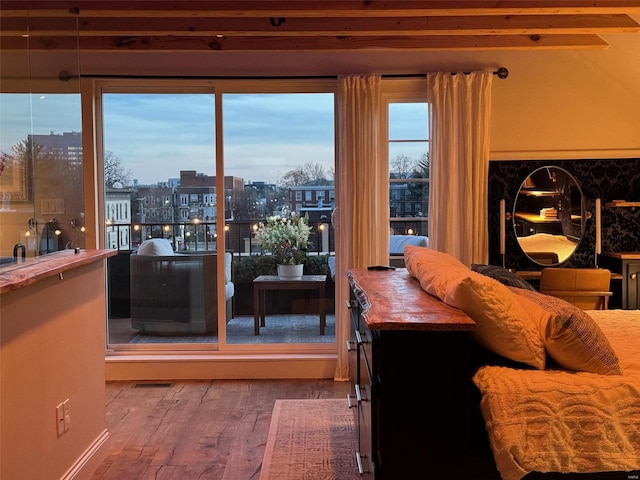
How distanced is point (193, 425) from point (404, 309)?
2.10 meters

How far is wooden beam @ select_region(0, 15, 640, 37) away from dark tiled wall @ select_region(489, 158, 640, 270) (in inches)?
42.6

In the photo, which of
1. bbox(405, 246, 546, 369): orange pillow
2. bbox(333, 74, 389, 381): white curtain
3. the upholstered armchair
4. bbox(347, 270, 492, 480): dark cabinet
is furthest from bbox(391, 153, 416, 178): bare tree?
bbox(347, 270, 492, 480): dark cabinet

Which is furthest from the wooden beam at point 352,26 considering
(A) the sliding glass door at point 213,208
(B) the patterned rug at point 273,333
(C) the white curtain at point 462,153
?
(B) the patterned rug at point 273,333

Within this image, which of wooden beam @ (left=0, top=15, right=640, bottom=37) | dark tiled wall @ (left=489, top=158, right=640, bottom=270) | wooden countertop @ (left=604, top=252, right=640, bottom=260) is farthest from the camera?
dark tiled wall @ (left=489, top=158, right=640, bottom=270)

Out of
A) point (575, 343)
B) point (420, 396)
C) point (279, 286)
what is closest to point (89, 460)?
point (420, 396)

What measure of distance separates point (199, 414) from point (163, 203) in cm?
171

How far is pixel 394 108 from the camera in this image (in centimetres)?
462

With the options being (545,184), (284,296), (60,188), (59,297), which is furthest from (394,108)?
(59,297)

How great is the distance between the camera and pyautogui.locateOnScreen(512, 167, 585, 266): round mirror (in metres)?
4.58

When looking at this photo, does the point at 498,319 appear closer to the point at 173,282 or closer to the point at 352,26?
the point at 352,26

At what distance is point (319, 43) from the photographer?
13.8 feet

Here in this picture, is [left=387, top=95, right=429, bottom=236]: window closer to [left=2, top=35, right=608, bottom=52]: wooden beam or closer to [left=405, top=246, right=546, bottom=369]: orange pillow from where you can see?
[left=2, top=35, right=608, bottom=52]: wooden beam

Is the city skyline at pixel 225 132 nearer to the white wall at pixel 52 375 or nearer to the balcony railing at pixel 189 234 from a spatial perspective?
the balcony railing at pixel 189 234

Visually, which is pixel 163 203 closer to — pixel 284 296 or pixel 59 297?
pixel 284 296
